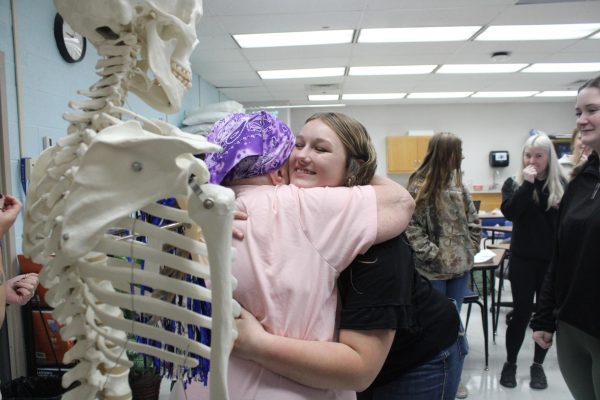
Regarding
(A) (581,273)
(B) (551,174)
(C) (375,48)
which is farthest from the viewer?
(C) (375,48)

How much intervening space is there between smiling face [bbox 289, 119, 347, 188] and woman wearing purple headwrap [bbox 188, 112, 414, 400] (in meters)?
0.13

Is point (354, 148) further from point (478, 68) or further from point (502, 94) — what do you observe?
point (502, 94)

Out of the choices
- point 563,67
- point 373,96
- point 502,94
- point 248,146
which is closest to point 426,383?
point 248,146

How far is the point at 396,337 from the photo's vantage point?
1031 millimetres

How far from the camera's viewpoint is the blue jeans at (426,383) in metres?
1.04

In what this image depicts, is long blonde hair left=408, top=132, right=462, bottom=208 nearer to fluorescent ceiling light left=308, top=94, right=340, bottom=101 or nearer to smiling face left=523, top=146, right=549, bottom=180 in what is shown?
smiling face left=523, top=146, right=549, bottom=180

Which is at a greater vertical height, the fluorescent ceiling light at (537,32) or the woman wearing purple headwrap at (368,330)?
the fluorescent ceiling light at (537,32)

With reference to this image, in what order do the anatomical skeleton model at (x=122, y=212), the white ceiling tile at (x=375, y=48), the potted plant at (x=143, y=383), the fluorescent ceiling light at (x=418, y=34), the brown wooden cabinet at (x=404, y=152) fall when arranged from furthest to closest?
the brown wooden cabinet at (x=404, y=152)
the fluorescent ceiling light at (x=418, y=34)
the white ceiling tile at (x=375, y=48)
the potted plant at (x=143, y=383)
the anatomical skeleton model at (x=122, y=212)

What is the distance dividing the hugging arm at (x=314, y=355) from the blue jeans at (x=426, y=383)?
0.27 m

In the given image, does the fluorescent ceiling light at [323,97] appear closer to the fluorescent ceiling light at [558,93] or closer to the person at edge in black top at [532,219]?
the fluorescent ceiling light at [558,93]

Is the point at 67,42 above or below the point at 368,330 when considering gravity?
above

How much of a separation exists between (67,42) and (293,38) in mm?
2339

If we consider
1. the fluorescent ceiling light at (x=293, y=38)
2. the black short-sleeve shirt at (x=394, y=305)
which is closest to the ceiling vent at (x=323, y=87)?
the fluorescent ceiling light at (x=293, y=38)

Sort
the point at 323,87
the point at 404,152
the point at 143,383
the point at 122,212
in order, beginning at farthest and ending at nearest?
the point at 404,152
the point at 323,87
the point at 143,383
the point at 122,212
